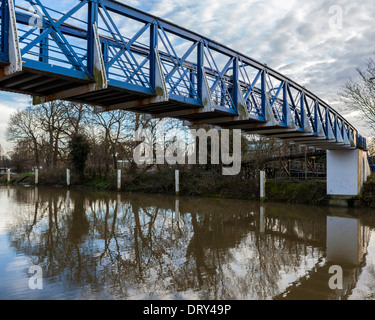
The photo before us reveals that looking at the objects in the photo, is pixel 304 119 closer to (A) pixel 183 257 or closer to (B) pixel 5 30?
(A) pixel 183 257

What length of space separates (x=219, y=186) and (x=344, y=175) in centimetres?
1003

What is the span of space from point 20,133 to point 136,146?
765 inches

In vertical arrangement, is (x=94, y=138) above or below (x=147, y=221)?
above

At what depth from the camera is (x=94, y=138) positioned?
40.8 m

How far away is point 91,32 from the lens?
8.93 m

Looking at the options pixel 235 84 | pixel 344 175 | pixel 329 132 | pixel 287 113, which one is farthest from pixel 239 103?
pixel 344 175

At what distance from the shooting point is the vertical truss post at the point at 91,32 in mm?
8711

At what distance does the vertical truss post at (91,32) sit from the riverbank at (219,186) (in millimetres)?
20735

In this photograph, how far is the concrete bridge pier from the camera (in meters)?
24.0

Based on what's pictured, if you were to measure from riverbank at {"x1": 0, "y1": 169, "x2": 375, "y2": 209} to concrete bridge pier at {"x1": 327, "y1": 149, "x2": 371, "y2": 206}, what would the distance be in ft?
1.47

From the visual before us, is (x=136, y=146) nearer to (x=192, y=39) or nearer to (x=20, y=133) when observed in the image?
(x=20, y=133)

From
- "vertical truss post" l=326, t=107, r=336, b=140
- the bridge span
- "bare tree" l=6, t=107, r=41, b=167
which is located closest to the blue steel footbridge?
the bridge span

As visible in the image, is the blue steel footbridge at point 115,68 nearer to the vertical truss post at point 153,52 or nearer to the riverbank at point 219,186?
the vertical truss post at point 153,52
